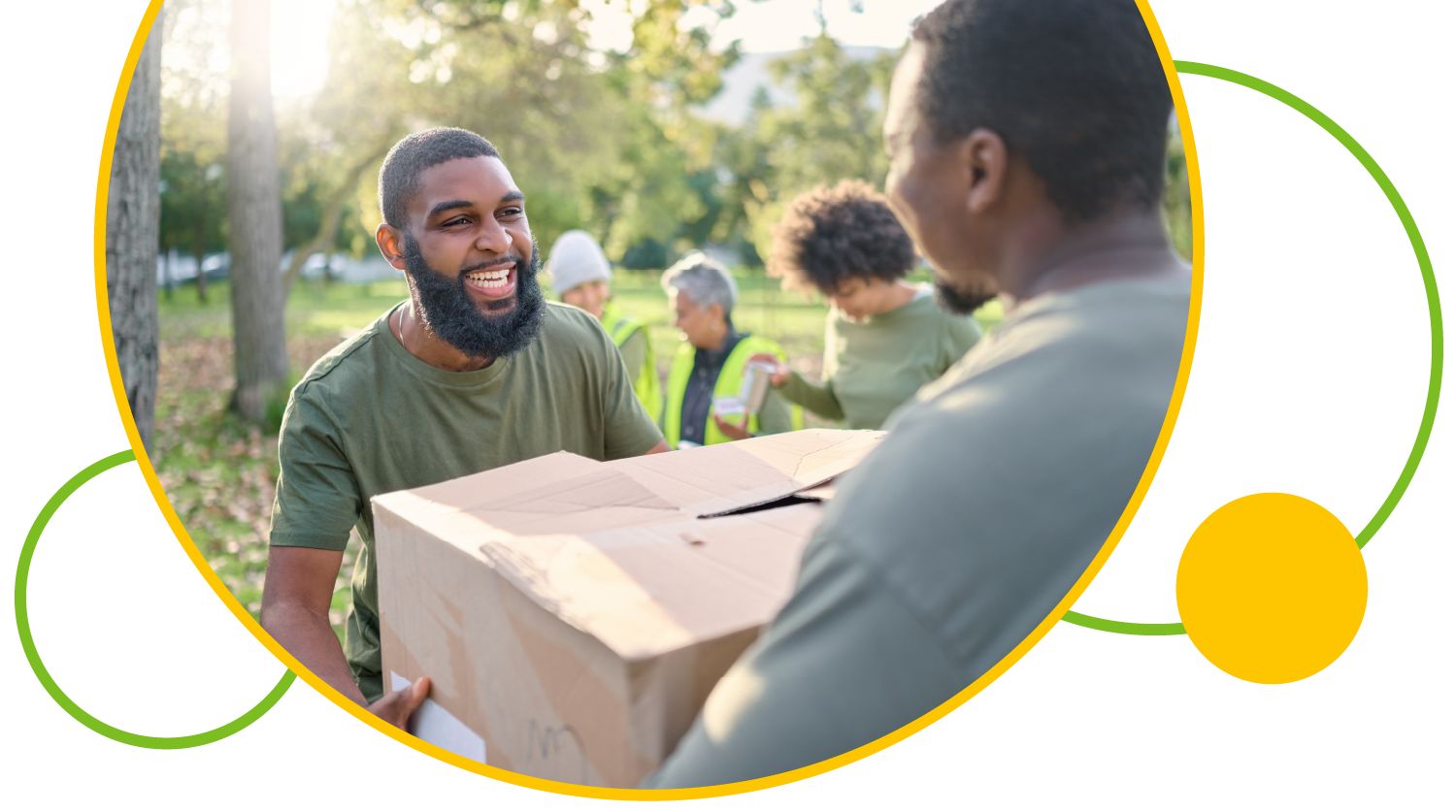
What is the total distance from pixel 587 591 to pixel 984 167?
57 cm

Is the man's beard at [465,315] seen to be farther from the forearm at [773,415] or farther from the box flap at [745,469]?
the forearm at [773,415]

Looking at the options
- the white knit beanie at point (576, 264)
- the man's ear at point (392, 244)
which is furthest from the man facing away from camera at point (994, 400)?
the white knit beanie at point (576, 264)

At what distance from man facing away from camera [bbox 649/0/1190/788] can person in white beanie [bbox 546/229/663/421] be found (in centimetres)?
290

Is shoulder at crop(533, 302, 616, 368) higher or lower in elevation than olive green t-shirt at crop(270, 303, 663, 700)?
higher

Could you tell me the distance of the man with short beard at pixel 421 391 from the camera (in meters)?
1.74

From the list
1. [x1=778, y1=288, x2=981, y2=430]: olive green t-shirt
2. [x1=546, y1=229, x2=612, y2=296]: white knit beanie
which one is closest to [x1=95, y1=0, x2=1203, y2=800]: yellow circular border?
[x1=778, y1=288, x2=981, y2=430]: olive green t-shirt

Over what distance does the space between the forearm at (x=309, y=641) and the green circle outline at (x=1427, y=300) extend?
1184 mm

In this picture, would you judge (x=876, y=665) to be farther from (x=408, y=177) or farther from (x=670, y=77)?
(x=670, y=77)

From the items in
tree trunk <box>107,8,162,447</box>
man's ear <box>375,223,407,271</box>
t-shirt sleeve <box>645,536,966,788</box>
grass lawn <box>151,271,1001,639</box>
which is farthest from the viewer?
grass lawn <box>151,271,1001,639</box>

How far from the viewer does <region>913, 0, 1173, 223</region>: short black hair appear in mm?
993

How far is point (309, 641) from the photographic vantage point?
170 cm

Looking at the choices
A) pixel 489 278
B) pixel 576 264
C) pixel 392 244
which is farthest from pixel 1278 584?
pixel 576 264

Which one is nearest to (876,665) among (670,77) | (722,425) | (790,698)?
(790,698)

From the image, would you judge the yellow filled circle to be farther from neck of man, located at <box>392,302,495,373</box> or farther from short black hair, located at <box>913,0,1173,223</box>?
neck of man, located at <box>392,302,495,373</box>
